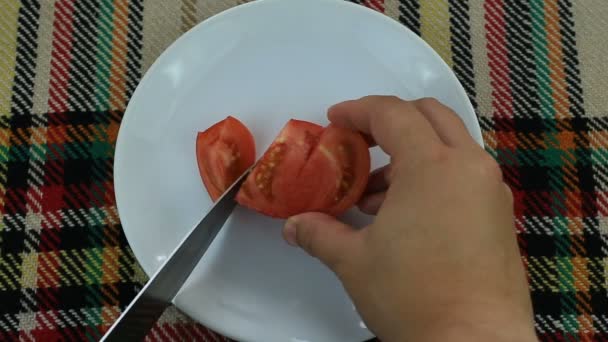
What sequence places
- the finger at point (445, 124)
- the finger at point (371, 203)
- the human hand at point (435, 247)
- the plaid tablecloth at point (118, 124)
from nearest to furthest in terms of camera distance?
the human hand at point (435, 247)
the finger at point (445, 124)
the finger at point (371, 203)
the plaid tablecloth at point (118, 124)

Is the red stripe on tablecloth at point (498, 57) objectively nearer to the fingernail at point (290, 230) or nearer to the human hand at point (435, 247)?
the human hand at point (435, 247)

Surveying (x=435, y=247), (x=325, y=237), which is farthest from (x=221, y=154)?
(x=435, y=247)

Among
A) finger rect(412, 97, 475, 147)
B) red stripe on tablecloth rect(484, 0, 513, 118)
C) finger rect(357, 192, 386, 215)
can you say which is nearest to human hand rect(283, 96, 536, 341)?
finger rect(412, 97, 475, 147)

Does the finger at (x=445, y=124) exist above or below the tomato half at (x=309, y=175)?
above

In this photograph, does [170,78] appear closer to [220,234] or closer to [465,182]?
[220,234]

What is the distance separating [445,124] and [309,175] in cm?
17

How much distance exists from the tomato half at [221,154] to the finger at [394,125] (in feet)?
0.52

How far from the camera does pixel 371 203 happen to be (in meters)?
0.73

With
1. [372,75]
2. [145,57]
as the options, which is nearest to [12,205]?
[145,57]

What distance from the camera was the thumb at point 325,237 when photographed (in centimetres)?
60

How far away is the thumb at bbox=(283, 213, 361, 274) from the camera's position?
1.97 feet

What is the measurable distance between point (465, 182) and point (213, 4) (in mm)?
534

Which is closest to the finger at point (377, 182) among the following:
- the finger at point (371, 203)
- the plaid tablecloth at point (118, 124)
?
the finger at point (371, 203)

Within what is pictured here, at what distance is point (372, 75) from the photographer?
2.63ft
